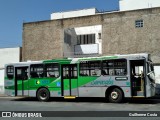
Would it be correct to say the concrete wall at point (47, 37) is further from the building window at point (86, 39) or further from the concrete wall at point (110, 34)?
the building window at point (86, 39)

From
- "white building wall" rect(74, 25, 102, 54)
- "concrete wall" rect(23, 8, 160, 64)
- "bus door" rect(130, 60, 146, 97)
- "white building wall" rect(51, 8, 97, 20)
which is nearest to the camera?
"bus door" rect(130, 60, 146, 97)

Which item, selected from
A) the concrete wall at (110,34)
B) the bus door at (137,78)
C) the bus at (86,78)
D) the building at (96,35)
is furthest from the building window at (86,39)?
the bus door at (137,78)

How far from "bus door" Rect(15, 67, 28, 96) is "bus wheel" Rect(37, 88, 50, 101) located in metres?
1.08

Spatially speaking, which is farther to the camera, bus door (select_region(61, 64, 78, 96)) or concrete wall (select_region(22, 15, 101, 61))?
concrete wall (select_region(22, 15, 101, 61))

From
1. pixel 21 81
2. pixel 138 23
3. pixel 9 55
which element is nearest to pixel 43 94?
pixel 21 81

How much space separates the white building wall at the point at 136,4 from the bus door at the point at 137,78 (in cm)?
2771

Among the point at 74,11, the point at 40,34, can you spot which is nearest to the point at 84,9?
the point at 74,11

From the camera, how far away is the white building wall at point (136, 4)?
148ft

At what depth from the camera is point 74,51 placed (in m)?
42.1

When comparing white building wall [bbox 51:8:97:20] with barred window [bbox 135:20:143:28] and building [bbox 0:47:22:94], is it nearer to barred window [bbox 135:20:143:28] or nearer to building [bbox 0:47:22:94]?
building [bbox 0:47:22:94]

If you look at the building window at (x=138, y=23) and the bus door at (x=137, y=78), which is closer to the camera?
the bus door at (x=137, y=78)

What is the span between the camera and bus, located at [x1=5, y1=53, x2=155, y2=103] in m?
18.8

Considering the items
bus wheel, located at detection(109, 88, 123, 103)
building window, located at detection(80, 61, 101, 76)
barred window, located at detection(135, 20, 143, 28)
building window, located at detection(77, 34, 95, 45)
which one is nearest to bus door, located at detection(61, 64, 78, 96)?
building window, located at detection(80, 61, 101, 76)

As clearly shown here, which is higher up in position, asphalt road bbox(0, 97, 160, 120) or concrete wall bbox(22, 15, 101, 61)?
concrete wall bbox(22, 15, 101, 61)
